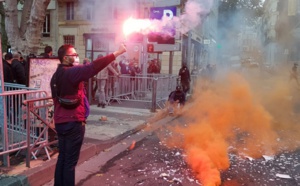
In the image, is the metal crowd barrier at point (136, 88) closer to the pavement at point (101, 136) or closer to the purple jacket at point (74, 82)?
the pavement at point (101, 136)

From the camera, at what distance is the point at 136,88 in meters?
11.3

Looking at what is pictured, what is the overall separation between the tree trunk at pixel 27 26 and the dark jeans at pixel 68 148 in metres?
5.73

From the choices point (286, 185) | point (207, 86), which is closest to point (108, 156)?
point (286, 185)

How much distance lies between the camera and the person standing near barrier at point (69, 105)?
326 cm

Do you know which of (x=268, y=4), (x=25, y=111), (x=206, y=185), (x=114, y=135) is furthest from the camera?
(x=268, y=4)

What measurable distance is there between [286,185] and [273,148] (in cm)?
185

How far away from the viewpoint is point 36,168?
13.9ft

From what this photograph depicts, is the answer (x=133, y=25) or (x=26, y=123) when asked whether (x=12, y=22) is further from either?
(x=26, y=123)

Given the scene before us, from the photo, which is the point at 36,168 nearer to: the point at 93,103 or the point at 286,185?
the point at 286,185

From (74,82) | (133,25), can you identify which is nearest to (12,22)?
(133,25)

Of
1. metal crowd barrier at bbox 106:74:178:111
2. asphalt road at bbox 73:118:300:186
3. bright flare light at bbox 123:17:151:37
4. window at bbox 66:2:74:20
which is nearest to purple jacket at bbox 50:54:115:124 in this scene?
asphalt road at bbox 73:118:300:186

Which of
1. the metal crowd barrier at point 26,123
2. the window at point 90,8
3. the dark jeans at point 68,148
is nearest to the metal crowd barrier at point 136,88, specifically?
the window at point 90,8

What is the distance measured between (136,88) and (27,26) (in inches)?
172

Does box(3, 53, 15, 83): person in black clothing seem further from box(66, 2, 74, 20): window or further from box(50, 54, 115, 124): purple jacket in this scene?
box(66, 2, 74, 20): window
